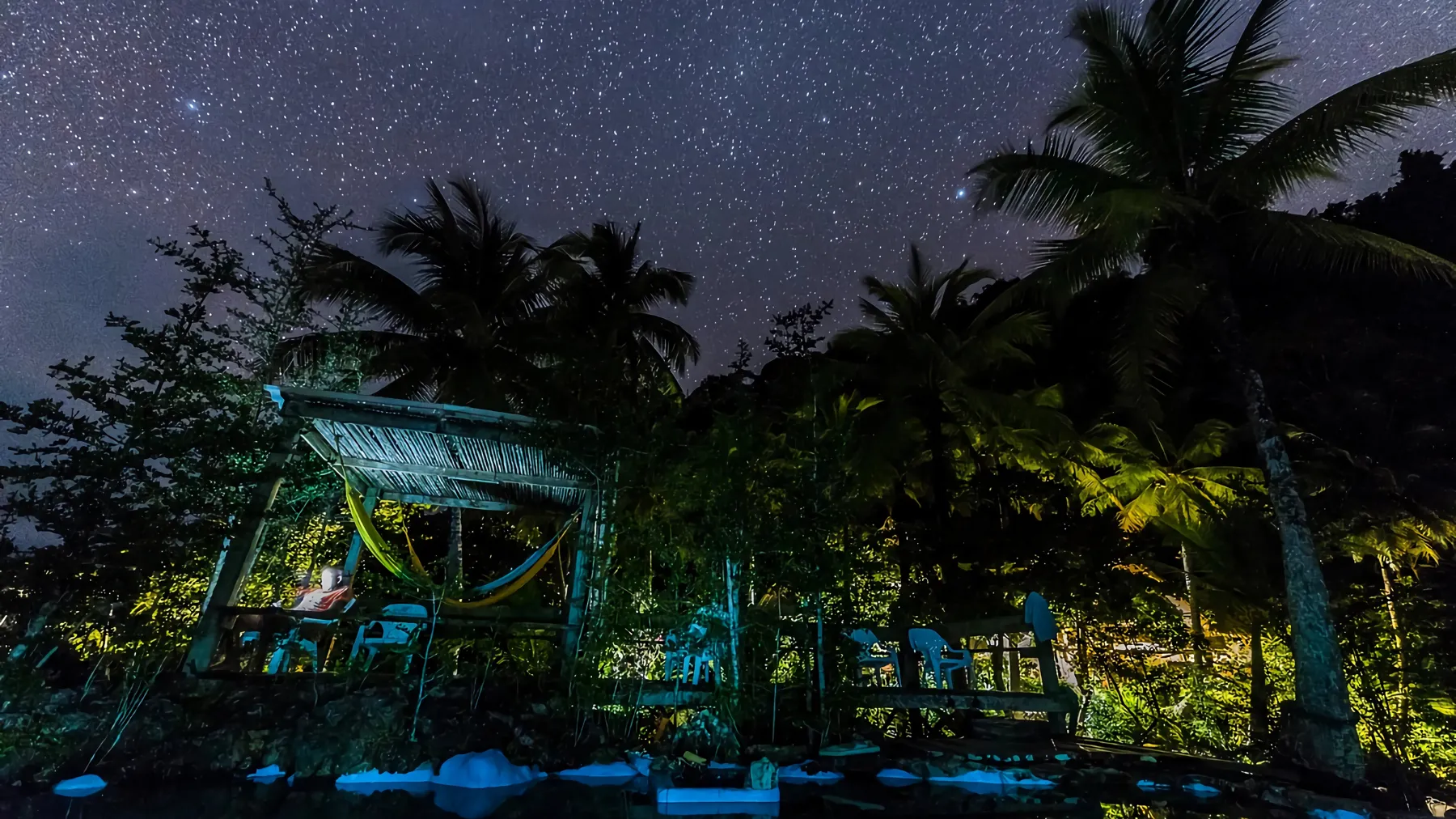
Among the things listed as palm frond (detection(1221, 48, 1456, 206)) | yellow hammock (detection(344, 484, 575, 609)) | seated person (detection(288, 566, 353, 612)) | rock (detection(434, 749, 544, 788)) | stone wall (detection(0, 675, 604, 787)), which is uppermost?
palm frond (detection(1221, 48, 1456, 206))

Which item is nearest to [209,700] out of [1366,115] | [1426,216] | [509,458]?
[509,458]

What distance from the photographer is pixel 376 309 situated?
12.9 meters

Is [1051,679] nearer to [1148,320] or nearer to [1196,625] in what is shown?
[1148,320]

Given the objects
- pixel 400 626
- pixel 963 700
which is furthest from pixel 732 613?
pixel 400 626

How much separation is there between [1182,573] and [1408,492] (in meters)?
3.61

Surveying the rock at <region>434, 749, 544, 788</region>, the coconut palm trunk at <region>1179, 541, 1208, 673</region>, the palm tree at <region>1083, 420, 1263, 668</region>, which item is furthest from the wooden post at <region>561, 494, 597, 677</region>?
the palm tree at <region>1083, 420, 1263, 668</region>

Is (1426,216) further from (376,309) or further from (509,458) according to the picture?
(376,309)

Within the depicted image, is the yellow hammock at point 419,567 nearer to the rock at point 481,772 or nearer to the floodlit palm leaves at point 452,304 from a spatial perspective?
the rock at point 481,772

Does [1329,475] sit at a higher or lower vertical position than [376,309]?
lower

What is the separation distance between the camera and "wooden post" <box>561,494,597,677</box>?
6.66 meters

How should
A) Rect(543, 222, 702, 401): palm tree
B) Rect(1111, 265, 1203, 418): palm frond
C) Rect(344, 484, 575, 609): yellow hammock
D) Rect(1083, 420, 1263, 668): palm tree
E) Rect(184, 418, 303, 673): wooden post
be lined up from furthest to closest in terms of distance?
1. Rect(543, 222, 702, 401): palm tree
2. Rect(1083, 420, 1263, 668): palm tree
3. Rect(1111, 265, 1203, 418): palm frond
4. Rect(344, 484, 575, 609): yellow hammock
5. Rect(184, 418, 303, 673): wooden post

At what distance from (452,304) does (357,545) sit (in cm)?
487

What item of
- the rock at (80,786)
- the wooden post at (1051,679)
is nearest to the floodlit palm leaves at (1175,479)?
the wooden post at (1051,679)

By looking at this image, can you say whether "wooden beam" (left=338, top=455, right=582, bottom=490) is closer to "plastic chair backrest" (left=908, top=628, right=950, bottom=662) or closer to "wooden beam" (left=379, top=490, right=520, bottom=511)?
"wooden beam" (left=379, top=490, right=520, bottom=511)
